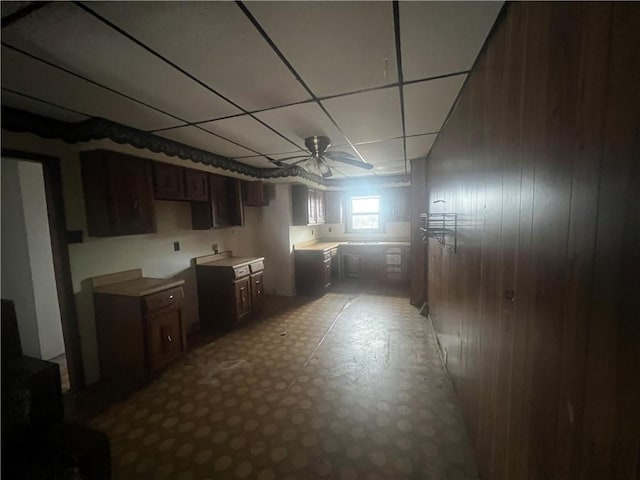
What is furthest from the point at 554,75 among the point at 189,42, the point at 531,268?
the point at 189,42

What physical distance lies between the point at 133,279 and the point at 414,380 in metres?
2.98

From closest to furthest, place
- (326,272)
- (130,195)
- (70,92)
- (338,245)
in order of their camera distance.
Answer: (70,92) → (130,195) → (326,272) → (338,245)

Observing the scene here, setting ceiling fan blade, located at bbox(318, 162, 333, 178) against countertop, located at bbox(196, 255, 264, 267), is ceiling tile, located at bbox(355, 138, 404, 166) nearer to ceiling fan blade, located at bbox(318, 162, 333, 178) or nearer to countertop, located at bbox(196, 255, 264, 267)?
ceiling fan blade, located at bbox(318, 162, 333, 178)

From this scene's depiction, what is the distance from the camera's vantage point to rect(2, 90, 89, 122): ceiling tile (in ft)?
5.62

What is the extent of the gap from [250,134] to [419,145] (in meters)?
2.02

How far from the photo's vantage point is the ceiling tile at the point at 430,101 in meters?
1.69

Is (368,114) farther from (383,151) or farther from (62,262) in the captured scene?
(62,262)

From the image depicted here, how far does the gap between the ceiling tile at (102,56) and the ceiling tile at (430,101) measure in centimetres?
138

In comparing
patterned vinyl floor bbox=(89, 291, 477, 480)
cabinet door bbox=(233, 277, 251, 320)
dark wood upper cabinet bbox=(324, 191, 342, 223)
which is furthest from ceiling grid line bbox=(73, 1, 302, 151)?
dark wood upper cabinet bbox=(324, 191, 342, 223)

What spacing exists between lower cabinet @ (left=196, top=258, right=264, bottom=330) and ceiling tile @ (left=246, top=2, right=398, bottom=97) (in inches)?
102

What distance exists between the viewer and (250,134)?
256 cm

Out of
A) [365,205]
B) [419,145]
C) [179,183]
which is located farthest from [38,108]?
[365,205]

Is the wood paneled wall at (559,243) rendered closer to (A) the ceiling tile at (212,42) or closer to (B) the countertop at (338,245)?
(A) the ceiling tile at (212,42)

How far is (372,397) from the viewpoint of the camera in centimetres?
203
